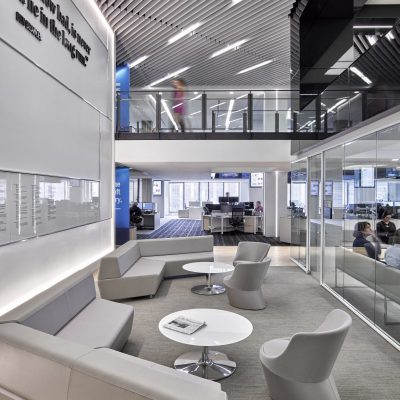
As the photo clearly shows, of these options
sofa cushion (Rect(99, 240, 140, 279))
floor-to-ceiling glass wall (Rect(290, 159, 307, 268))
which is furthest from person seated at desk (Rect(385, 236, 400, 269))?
sofa cushion (Rect(99, 240, 140, 279))

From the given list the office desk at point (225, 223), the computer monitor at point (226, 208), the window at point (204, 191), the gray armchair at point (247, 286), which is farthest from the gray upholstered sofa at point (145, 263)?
the window at point (204, 191)

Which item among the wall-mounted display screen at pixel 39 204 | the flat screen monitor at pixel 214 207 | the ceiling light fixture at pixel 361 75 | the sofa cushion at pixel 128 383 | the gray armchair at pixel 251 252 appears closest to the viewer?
the sofa cushion at pixel 128 383

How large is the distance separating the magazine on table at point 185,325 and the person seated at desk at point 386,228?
116 inches

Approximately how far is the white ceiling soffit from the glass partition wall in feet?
13.2

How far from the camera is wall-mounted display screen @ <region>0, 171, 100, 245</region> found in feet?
13.8

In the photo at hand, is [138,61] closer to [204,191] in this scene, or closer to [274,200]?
[274,200]

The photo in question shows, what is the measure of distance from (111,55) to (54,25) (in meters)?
3.22

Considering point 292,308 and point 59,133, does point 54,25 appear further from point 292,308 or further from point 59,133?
point 292,308

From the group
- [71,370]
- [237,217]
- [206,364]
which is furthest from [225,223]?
[71,370]

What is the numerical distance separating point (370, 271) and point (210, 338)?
304cm

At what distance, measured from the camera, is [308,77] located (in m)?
9.83

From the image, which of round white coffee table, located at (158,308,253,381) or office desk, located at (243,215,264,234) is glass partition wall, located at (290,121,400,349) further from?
office desk, located at (243,215,264,234)

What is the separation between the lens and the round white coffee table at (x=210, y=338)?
297 cm

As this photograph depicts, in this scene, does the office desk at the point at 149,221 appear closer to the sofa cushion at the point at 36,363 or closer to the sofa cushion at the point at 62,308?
the sofa cushion at the point at 62,308
